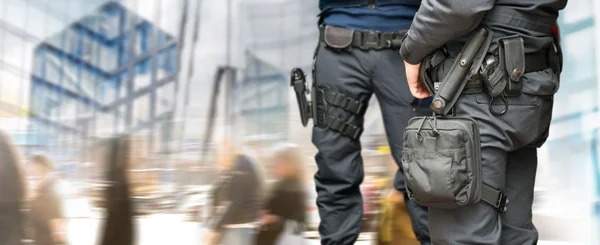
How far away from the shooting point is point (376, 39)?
4.92 ft

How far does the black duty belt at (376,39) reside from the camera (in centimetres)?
149

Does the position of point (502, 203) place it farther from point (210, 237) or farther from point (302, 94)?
point (210, 237)

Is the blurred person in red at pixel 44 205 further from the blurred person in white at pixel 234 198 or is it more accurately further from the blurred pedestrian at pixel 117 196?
the blurred person in white at pixel 234 198

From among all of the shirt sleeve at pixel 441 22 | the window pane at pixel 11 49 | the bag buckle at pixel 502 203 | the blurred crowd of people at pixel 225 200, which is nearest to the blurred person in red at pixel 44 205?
the blurred crowd of people at pixel 225 200

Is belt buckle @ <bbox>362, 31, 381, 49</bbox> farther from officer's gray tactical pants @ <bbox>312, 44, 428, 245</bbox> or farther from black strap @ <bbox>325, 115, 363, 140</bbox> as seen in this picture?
black strap @ <bbox>325, 115, 363, 140</bbox>

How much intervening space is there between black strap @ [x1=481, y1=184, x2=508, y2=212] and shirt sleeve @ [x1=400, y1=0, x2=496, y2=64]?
304 mm

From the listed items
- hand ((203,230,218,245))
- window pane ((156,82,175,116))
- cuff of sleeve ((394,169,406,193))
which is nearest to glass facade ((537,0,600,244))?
cuff of sleeve ((394,169,406,193))

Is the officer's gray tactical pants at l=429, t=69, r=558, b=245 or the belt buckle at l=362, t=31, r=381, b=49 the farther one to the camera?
the belt buckle at l=362, t=31, r=381, b=49

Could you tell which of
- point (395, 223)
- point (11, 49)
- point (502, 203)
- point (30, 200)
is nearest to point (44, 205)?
point (30, 200)

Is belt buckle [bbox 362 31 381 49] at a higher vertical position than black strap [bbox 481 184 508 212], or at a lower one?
higher

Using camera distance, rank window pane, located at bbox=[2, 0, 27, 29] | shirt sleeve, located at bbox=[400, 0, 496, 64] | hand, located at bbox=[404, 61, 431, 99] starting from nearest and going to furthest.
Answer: shirt sleeve, located at bbox=[400, 0, 496, 64] → hand, located at bbox=[404, 61, 431, 99] → window pane, located at bbox=[2, 0, 27, 29]

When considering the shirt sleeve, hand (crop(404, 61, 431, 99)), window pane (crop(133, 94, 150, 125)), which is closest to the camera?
the shirt sleeve

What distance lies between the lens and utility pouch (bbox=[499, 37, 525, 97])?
109 cm

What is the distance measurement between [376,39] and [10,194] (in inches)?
43.3
